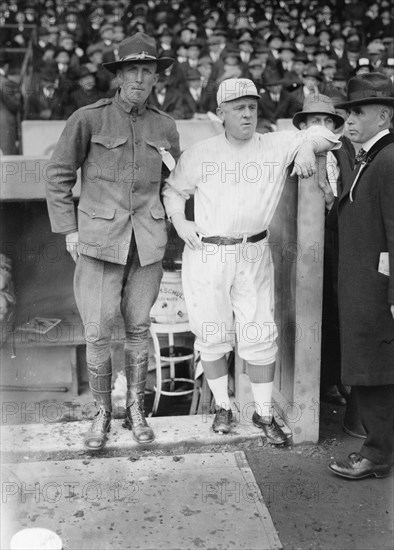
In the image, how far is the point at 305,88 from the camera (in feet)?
33.4

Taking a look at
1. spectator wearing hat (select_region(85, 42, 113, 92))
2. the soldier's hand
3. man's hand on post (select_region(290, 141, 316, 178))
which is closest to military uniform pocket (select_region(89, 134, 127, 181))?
the soldier's hand

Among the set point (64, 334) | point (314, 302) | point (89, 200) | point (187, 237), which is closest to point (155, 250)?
point (187, 237)

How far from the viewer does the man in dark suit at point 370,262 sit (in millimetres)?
3334

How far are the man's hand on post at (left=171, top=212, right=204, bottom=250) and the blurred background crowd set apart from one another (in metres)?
4.50

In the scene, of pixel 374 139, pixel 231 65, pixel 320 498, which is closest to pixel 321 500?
pixel 320 498

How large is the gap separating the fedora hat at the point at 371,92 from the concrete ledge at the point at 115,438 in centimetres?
Result: 193

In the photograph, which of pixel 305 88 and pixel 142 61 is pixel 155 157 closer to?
pixel 142 61

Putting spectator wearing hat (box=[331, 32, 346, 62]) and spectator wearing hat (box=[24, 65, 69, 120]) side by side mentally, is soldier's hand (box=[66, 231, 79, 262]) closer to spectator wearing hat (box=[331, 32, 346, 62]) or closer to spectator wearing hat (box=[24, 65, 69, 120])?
spectator wearing hat (box=[24, 65, 69, 120])

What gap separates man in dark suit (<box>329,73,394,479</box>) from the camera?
333cm

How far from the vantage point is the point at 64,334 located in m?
5.61

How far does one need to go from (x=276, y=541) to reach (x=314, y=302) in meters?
1.39

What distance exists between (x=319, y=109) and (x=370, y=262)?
1.55 metres

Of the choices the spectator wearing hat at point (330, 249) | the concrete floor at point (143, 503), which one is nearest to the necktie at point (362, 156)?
the spectator wearing hat at point (330, 249)

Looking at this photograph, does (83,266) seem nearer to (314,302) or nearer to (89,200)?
(89,200)
